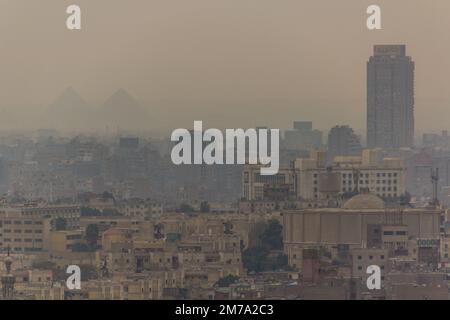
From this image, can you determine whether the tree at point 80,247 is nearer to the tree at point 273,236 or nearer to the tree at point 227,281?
the tree at point 273,236

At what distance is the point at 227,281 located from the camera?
16156 millimetres

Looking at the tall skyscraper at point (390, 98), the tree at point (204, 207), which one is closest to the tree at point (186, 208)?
the tree at point (204, 207)

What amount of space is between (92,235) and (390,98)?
4.82 meters

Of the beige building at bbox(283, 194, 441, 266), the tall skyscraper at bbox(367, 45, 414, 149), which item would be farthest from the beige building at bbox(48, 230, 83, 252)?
the tall skyscraper at bbox(367, 45, 414, 149)

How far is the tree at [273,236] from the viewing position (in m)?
19.4

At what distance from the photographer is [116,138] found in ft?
76.3

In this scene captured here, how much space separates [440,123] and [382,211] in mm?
1408

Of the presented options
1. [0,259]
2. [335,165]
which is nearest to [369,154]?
[335,165]

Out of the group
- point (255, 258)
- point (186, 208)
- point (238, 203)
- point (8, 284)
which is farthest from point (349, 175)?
point (8, 284)

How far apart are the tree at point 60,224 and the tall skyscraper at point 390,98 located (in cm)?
456

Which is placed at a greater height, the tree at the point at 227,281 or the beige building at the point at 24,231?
the beige building at the point at 24,231

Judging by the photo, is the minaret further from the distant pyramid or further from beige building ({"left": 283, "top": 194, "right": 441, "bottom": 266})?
the distant pyramid

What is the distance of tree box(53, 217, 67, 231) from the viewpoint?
66.0ft

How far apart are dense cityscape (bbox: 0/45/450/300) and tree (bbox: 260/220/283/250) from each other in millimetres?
43
